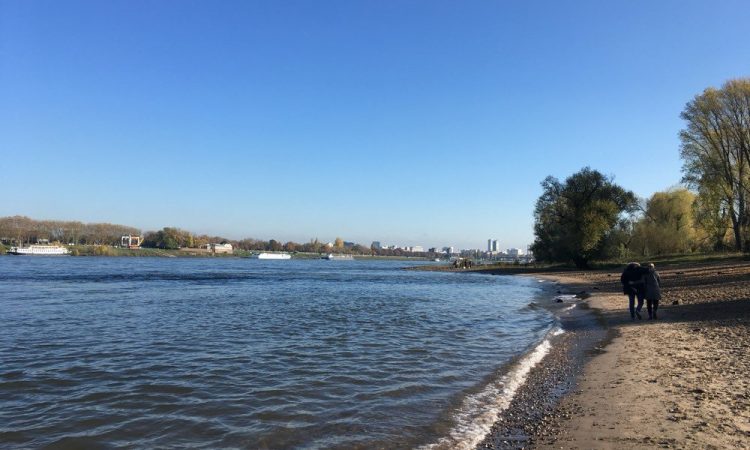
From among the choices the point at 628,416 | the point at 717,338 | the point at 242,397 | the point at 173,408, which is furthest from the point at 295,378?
the point at 717,338

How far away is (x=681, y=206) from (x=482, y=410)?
77171 millimetres

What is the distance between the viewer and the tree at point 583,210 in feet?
227

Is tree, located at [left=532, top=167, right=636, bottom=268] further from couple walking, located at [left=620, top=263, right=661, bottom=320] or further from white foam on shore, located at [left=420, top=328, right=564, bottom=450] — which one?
white foam on shore, located at [left=420, top=328, right=564, bottom=450]

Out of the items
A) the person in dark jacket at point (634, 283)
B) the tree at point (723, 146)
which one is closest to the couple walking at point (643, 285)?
the person in dark jacket at point (634, 283)

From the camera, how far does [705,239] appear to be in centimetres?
6844

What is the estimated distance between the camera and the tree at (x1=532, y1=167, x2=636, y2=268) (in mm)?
69125

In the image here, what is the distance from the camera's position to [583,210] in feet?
231

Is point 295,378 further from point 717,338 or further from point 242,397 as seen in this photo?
point 717,338

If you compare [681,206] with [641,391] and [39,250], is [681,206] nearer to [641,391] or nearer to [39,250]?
[641,391]

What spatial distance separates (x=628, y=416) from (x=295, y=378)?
6.83 meters

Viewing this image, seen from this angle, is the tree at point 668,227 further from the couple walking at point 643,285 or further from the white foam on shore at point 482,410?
the white foam on shore at point 482,410

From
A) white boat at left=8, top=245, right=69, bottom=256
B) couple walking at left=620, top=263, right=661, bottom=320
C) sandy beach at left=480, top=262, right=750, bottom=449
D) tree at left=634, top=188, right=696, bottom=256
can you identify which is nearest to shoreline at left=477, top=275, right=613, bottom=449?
sandy beach at left=480, top=262, right=750, bottom=449

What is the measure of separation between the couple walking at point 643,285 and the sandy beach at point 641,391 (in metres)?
1.10

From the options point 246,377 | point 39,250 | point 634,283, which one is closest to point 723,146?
point 634,283
